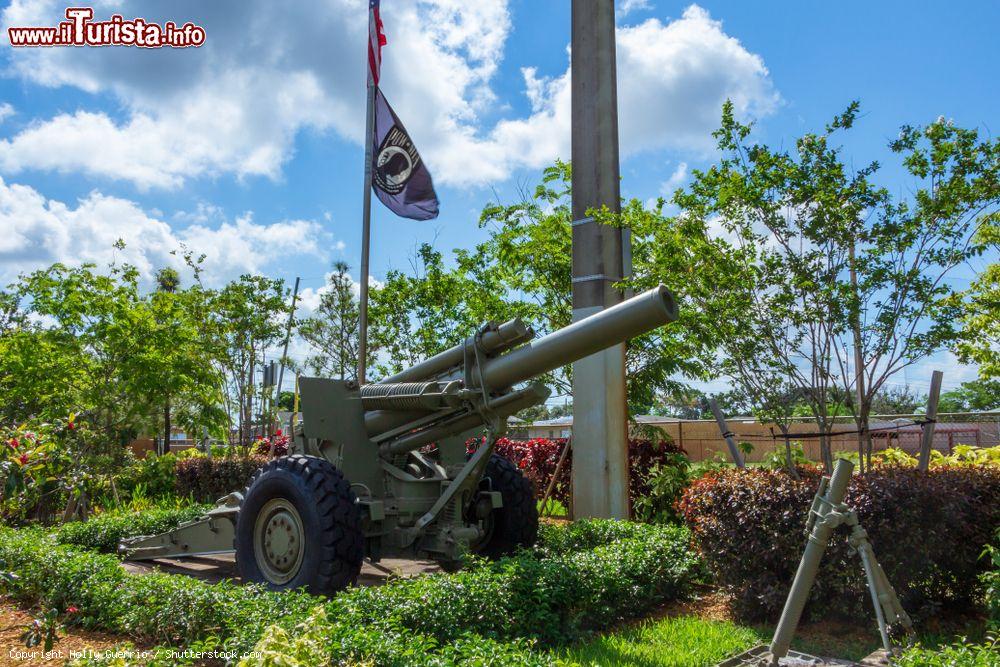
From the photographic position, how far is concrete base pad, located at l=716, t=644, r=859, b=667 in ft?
13.8

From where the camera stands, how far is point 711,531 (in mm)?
5984

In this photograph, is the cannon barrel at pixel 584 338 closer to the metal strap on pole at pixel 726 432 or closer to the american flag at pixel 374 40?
the metal strap on pole at pixel 726 432

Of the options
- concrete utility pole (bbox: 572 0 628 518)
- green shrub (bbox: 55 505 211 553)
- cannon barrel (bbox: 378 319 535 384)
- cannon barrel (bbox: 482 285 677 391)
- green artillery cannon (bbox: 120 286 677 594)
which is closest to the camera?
cannon barrel (bbox: 482 285 677 391)

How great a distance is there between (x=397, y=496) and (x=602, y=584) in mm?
2118

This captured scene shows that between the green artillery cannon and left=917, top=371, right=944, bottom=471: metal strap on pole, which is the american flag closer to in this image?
the green artillery cannon

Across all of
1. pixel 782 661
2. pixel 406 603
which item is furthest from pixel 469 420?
pixel 782 661

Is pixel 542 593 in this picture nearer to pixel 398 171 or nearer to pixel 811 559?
pixel 811 559

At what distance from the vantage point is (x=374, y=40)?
41.5ft

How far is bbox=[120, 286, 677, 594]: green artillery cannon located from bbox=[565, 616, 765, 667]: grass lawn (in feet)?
5.73

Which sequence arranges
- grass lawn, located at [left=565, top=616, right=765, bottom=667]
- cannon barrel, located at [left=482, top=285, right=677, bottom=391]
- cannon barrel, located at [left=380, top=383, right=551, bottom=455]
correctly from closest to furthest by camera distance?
grass lawn, located at [left=565, top=616, right=765, bottom=667]
cannon barrel, located at [left=482, top=285, right=677, bottom=391]
cannon barrel, located at [left=380, top=383, right=551, bottom=455]

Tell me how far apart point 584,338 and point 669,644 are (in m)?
2.17

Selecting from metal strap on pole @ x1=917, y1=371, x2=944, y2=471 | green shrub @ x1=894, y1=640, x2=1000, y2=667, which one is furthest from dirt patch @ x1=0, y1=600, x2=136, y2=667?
metal strap on pole @ x1=917, y1=371, x2=944, y2=471

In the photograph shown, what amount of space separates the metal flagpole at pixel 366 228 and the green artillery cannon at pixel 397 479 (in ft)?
10.8

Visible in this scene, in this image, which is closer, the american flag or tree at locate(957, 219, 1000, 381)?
tree at locate(957, 219, 1000, 381)
